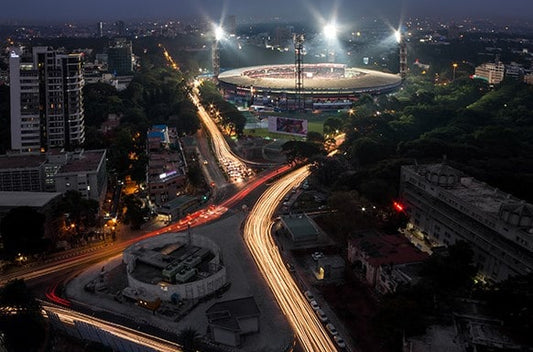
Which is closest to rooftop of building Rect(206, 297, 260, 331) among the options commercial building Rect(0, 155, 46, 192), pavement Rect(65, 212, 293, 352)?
pavement Rect(65, 212, 293, 352)

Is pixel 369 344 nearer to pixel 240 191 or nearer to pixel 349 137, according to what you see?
pixel 240 191

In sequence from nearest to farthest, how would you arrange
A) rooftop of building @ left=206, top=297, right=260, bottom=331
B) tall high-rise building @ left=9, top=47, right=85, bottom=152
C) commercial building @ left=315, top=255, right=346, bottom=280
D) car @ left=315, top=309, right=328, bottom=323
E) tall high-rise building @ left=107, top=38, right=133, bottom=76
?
rooftop of building @ left=206, top=297, right=260, bottom=331
car @ left=315, top=309, right=328, bottom=323
commercial building @ left=315, top=255, right=346, bottom=280
tall high-rise building @ left=9, top=47, right=85, bottom=152
tall high-rise building @ left=107, top=38, right=133, bottom=76

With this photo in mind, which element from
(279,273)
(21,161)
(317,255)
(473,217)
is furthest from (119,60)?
(473,217)

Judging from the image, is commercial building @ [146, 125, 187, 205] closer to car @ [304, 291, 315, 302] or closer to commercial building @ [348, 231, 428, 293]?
commercial building @ [348, 231, 428, 293]

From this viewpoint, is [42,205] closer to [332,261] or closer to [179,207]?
[179,207]

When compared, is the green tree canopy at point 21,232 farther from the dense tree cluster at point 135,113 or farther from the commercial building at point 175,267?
the dense tree cluster at point 135,113

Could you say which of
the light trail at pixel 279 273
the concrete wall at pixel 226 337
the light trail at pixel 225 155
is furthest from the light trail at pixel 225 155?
the concrete wall at pixel 226 337
